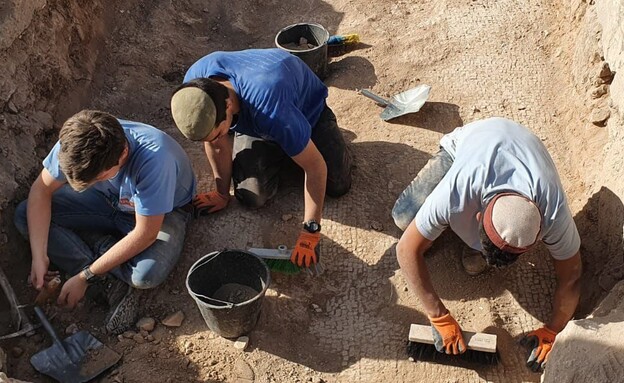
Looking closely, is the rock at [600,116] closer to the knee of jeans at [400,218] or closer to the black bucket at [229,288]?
the knee of jeans at [400,218]

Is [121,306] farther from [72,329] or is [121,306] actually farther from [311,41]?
[311,41]

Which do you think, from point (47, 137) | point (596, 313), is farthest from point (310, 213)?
point (47, 137)

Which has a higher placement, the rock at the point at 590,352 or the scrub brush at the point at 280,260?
the rock at the point at 590,352

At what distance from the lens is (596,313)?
3.19 m

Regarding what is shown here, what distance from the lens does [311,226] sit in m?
3.83

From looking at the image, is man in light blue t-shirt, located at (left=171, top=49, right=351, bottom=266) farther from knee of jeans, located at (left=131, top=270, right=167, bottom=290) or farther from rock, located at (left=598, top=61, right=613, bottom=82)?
rock, located at (left=598, top=61, right=613, bottom=82)

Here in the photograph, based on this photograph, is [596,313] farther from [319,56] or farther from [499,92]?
[319,56]

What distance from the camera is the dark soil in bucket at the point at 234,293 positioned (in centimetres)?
376

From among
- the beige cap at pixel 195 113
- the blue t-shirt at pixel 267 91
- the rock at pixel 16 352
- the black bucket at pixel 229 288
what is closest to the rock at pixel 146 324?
the black bucket at pixel 229 288

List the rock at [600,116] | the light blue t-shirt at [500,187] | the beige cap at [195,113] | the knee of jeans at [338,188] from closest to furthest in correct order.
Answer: the light blue t-shirt at [500,187] < the beige cap at [195,113] < the rock at [600,116] < the knee of jeans at [338,188]

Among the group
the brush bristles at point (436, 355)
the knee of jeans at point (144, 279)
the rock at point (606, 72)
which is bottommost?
the brush bristles at point (436, 355)

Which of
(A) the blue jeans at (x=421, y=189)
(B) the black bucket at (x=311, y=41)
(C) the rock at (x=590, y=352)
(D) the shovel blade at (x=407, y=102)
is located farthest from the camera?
(B) the black bucket at (x=311, y=41)

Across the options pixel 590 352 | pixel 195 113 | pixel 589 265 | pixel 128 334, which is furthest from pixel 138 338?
pixel 589 265

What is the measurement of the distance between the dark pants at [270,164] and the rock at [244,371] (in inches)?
47.9
